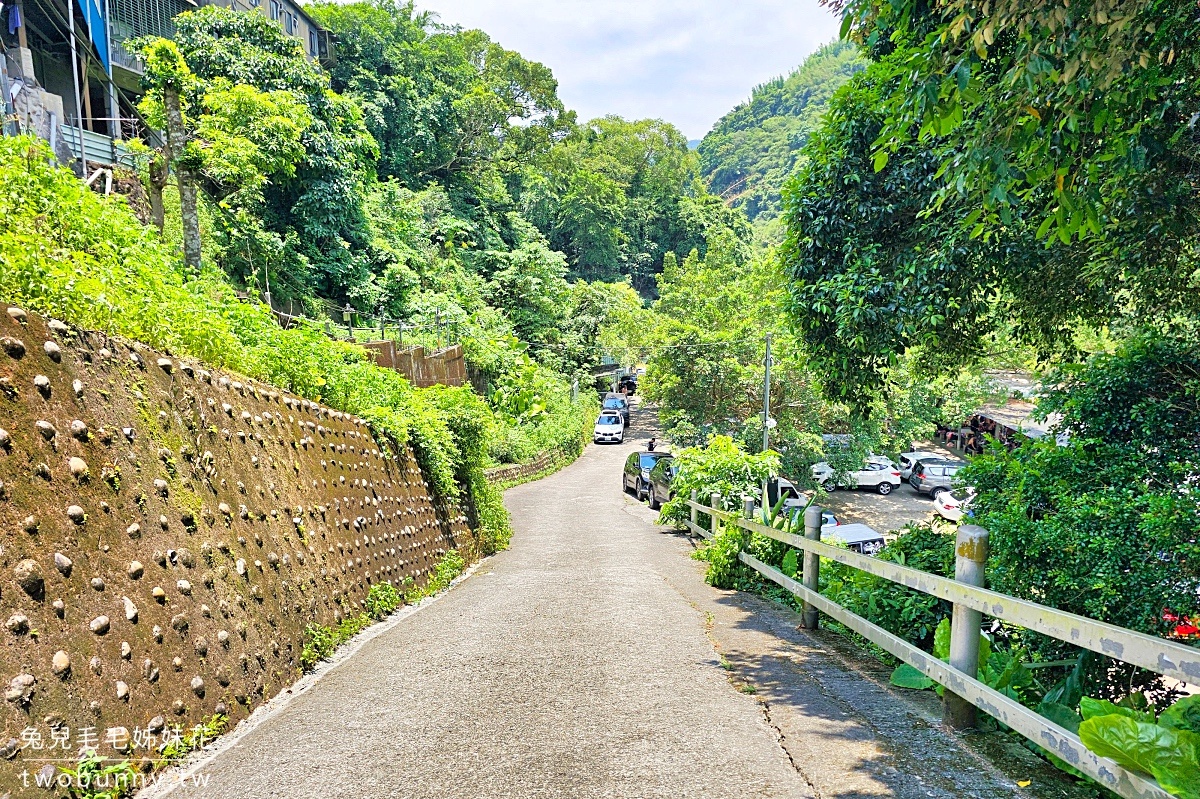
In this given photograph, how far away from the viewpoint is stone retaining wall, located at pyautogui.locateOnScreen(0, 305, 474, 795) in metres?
2.87

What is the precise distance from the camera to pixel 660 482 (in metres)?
19.8

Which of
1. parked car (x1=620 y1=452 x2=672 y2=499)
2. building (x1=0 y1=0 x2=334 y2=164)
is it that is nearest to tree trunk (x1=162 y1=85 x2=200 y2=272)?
building (x1=0 y1=0 x2=334 y2=164)

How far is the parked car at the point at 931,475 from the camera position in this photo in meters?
30.2

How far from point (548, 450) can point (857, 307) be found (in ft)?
85.8

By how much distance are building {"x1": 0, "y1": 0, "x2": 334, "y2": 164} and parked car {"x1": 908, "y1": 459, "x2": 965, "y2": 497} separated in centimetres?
3058

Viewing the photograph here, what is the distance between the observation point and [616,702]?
3.98 m

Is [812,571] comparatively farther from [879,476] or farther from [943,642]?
[879,476]

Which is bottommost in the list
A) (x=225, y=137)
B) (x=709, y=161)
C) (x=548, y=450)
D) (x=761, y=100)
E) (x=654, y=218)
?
(x=548, y=450)

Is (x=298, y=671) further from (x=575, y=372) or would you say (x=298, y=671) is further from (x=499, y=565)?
(x=575, y=372)

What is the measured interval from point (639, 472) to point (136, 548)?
19.9 metres

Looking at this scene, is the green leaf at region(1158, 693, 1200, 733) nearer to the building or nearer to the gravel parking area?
the building

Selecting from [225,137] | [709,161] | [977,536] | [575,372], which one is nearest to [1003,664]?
[977,536]

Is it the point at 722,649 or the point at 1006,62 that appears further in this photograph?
the point at 722,649

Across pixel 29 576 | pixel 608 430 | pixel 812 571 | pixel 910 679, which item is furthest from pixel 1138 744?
pixel 608 430
